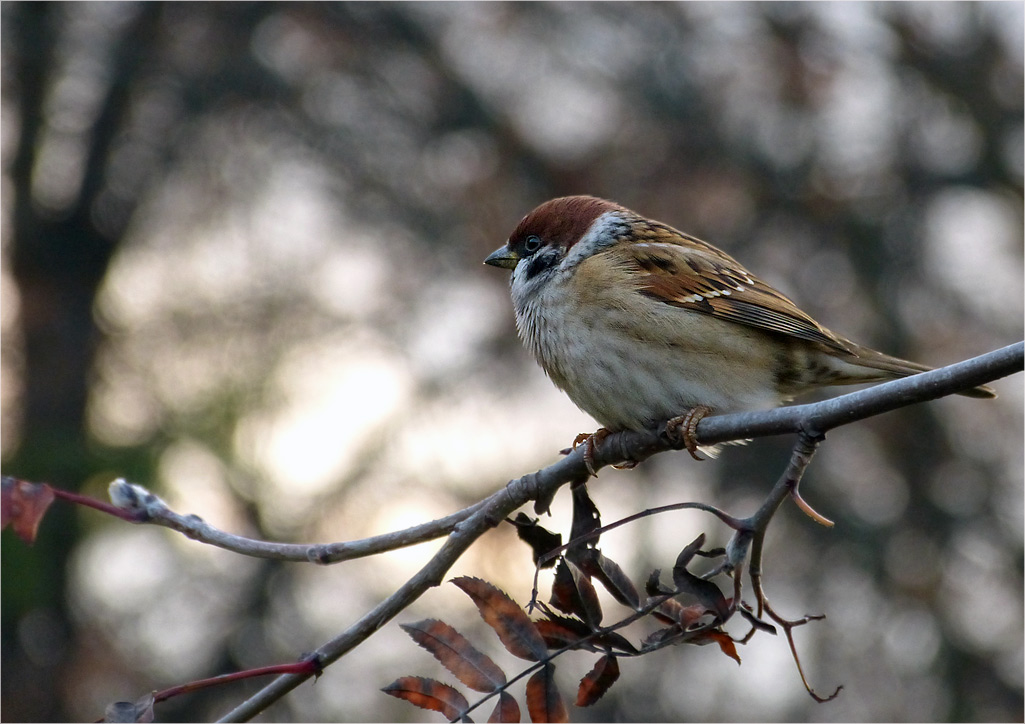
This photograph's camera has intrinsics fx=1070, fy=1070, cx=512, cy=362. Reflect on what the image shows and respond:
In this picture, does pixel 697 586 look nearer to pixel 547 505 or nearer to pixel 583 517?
pixel 583 517

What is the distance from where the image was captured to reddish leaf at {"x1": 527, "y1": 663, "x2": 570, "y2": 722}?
173 centimetres

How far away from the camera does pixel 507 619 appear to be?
1777 millimetres

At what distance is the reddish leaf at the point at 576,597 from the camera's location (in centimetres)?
178

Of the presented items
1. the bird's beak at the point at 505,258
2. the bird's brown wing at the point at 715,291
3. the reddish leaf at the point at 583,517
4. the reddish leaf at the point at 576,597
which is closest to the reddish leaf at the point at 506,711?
the reddish leaf at the point at 576,597

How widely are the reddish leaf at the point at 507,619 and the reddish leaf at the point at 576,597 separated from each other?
0.06 metres

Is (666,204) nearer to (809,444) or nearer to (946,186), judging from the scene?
(946,186)

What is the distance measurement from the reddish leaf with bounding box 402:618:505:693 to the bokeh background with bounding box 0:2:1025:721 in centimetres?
376

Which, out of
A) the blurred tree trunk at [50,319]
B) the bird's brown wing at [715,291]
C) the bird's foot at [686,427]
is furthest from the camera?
the blurred tree trunk at [50,319]

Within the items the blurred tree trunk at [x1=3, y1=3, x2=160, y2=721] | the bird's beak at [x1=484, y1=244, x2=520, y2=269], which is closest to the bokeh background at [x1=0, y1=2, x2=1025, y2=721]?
the blurred tree trunk at [x1=3, y1=3, x2=160, y2=721]

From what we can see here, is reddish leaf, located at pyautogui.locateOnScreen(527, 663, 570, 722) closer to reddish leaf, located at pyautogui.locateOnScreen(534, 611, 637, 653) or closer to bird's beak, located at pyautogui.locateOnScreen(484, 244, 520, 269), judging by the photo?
reddish leaf, located at pyautogui.locateOnScreen(534, 611, 637, 653)

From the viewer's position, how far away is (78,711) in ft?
19.9

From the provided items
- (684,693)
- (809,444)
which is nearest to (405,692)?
(809,444)

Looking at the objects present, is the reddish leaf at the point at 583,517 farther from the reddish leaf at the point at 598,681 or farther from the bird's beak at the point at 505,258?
the bird's beak at the point at 505,258

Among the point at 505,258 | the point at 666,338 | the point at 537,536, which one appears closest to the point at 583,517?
the point at 537,536
